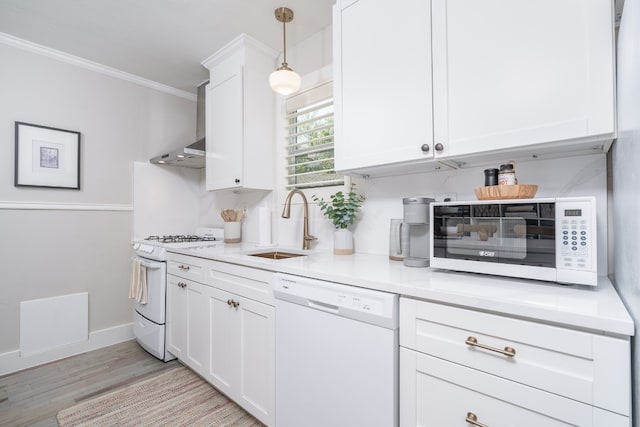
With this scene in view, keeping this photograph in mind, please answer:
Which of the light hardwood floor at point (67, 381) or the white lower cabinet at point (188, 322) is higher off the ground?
the white lower cabinet at point (188, 322)

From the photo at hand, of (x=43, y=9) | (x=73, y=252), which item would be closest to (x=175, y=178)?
(x=73, y=252)

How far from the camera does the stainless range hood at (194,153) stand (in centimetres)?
273

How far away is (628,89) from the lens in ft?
2.58

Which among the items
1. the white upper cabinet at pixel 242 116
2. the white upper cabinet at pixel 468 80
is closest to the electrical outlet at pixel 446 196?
the white upper cabinet at pixel 468 80

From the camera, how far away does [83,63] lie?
8.75 ft

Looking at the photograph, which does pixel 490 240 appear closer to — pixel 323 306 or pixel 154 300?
pixel 323 306

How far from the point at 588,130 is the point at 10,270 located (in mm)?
3706

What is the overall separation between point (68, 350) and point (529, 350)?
3.36 metres

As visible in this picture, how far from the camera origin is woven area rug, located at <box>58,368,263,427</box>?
1709 mm

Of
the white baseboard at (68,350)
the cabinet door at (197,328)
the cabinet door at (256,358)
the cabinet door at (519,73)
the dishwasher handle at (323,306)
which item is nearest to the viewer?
the cabinet door at (519,73)

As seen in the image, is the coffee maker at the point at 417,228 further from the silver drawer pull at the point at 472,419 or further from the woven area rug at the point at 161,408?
the woven area rug at the point at 161,408

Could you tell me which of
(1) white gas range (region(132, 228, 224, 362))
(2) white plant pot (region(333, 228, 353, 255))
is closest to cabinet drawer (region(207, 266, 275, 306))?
(2) white plant pot (region(333, 228, 353, 255))

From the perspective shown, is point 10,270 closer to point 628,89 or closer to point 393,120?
point 393,120

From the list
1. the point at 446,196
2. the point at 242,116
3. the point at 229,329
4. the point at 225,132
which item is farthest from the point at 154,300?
the point at 446,196
